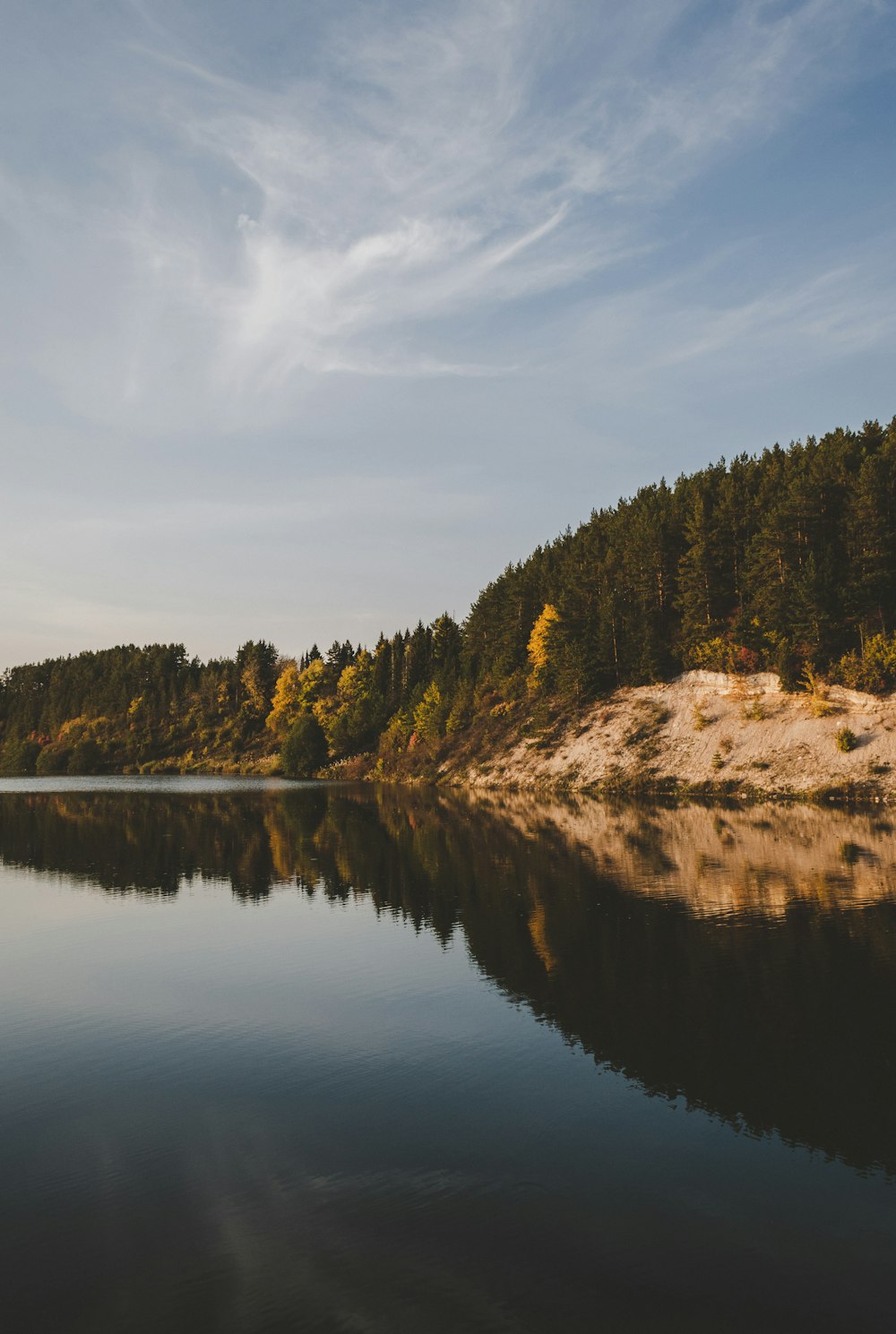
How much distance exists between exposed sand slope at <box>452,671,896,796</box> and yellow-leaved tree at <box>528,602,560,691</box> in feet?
36.0

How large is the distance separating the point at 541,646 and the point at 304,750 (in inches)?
2341

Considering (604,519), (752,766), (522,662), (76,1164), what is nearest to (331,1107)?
(76,1164)

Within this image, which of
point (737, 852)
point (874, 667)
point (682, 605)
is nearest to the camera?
point (737, 852)

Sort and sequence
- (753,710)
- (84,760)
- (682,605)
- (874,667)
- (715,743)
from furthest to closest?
(84,760)
(682,605)
(715,743)
(753,710)
(874,667)

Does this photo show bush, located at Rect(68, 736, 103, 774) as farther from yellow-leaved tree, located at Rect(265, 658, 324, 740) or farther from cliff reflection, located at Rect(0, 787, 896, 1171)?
cliff reflection, located at Rect(0, 787, 896, 1171)

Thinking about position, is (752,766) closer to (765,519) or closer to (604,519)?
(765,519)

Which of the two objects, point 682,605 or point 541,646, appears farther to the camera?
point 541,646

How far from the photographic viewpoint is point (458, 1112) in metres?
15.0

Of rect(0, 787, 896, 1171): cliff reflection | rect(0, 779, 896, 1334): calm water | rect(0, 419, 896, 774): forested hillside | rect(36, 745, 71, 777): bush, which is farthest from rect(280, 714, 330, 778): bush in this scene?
rect(0, 779, 896, 1334): calm water

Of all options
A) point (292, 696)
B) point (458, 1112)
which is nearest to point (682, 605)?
point (458, 1112)

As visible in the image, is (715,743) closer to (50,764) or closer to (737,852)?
(737,852)

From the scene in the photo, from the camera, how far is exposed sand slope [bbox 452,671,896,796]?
70875 millimetres

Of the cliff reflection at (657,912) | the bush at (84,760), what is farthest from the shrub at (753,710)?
the bush at (84,760)

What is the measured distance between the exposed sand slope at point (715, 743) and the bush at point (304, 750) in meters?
55.1
